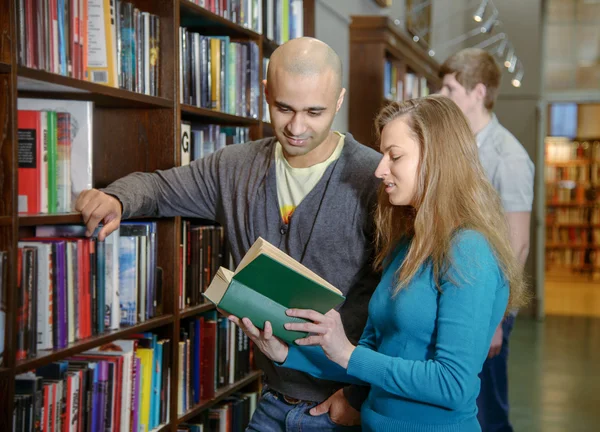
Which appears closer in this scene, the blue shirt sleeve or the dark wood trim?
the blue shirt sleeve

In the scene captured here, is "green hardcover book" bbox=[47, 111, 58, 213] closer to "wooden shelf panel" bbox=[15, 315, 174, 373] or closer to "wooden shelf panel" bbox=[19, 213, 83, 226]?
"wooden shelf panel" bbox=[19, 213, 83, 226]

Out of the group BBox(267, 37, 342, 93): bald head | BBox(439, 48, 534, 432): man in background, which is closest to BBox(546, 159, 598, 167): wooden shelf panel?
BBox(439, 48, 534, 432): man in background

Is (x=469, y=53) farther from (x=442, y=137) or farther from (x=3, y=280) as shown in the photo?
(x=3, y=280)

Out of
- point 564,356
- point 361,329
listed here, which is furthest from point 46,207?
point 564,356

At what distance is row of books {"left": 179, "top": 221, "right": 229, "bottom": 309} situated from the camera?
262cm

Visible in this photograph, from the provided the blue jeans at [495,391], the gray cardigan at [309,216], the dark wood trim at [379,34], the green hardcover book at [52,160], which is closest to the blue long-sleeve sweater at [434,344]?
the gray cardigan at [309,216]

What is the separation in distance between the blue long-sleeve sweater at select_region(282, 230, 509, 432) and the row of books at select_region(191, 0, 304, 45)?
4.81 ft

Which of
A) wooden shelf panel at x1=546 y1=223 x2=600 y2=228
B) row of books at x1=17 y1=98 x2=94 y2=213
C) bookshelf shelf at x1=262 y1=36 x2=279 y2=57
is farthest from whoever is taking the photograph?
wooden shelf panel at x1=546 y1=223 x2=600 y2=228

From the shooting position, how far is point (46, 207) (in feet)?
6.48

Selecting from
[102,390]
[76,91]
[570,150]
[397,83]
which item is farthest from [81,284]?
[570,150]

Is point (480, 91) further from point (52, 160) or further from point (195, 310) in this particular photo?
point (52, 160)

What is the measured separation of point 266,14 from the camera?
3178mm

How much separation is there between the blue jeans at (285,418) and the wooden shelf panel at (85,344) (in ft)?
1.47

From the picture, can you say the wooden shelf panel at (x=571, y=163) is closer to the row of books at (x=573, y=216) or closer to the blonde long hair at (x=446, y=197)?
the row of books at (x=573, y=216)
